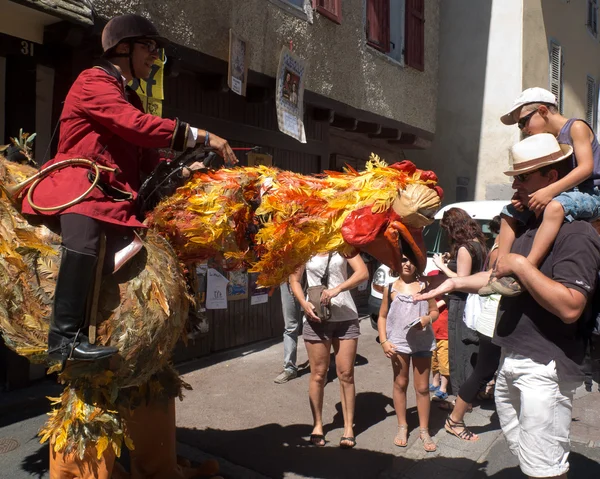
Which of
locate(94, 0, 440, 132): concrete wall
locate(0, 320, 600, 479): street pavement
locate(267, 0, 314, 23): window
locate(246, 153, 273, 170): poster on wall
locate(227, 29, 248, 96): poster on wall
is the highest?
locate(267, 0, 314, 23): window

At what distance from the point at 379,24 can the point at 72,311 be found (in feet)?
27.0

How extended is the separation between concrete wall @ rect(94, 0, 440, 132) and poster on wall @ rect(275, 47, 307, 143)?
0.22 metres

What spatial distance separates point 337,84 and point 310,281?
441 centimetres

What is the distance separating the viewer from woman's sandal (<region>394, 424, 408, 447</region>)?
439 centimetres

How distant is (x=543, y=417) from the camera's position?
263cm

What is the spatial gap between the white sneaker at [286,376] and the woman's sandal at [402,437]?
1.76 m

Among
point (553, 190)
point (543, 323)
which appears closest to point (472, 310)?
point (543, 323)

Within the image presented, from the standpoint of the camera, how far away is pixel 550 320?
2680 mm

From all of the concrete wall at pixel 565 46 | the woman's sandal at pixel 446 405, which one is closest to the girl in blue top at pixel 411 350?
the woman's sandal at pixel 446 405

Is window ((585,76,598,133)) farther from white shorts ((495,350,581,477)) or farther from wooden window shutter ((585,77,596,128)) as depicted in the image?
white shorts ((495,350,581,477))

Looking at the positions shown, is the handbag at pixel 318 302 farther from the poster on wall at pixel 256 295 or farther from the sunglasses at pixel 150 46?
the poster on wall at pixel 256 295

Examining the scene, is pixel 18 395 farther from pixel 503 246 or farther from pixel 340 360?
pixel 503 246

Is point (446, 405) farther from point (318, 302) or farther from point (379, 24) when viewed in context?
point (379, 24)

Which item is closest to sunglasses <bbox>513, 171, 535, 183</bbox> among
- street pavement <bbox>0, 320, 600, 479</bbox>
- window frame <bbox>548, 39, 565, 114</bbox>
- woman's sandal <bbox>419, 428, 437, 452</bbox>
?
street pavement <bbox>0, 320, 600, 479</bbox>
